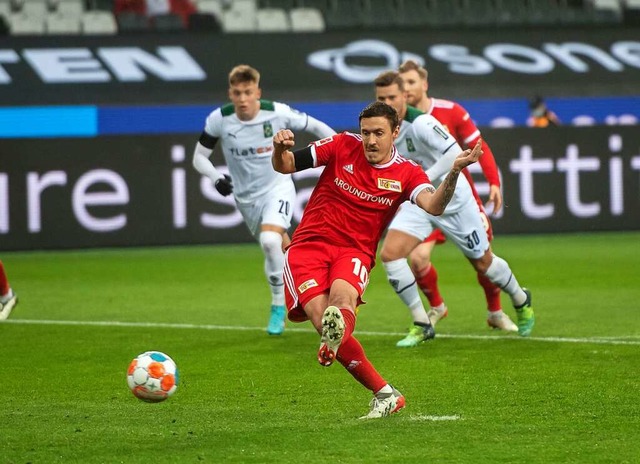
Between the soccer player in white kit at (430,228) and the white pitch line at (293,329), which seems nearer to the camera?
the soccer player in white kit at (430,228)

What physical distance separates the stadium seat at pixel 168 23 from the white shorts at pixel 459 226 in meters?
13.0

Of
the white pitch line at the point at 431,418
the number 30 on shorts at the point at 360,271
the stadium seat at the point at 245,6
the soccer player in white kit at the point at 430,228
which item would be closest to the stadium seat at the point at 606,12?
the stadium seat at the point at 245,6

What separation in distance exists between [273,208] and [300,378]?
8.71 ft

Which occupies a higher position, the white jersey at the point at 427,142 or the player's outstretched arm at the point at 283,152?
the player's outstretched arm at the point at 283,152

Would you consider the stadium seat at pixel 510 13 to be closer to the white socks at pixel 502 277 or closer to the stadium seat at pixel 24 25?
the stadium seat at pixel 24 25

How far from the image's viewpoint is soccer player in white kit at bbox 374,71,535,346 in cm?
936

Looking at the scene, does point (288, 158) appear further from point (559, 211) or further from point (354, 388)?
point (559, 211)

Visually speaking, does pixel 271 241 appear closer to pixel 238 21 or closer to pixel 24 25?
pixel 24 25

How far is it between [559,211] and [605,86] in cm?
567

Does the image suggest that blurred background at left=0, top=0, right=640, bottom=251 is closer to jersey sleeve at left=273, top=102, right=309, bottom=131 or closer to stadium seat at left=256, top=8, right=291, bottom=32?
stadium seat at left=256, top=8, right=291, bottom=32

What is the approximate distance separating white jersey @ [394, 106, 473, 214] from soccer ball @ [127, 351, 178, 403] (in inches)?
127

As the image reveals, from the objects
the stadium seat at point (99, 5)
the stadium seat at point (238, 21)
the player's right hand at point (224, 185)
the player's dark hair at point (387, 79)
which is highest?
the player's dark hair at point (387, 79)

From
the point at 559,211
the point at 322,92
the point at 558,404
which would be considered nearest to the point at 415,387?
the point at 558,404

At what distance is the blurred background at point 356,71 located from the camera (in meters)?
17.8
